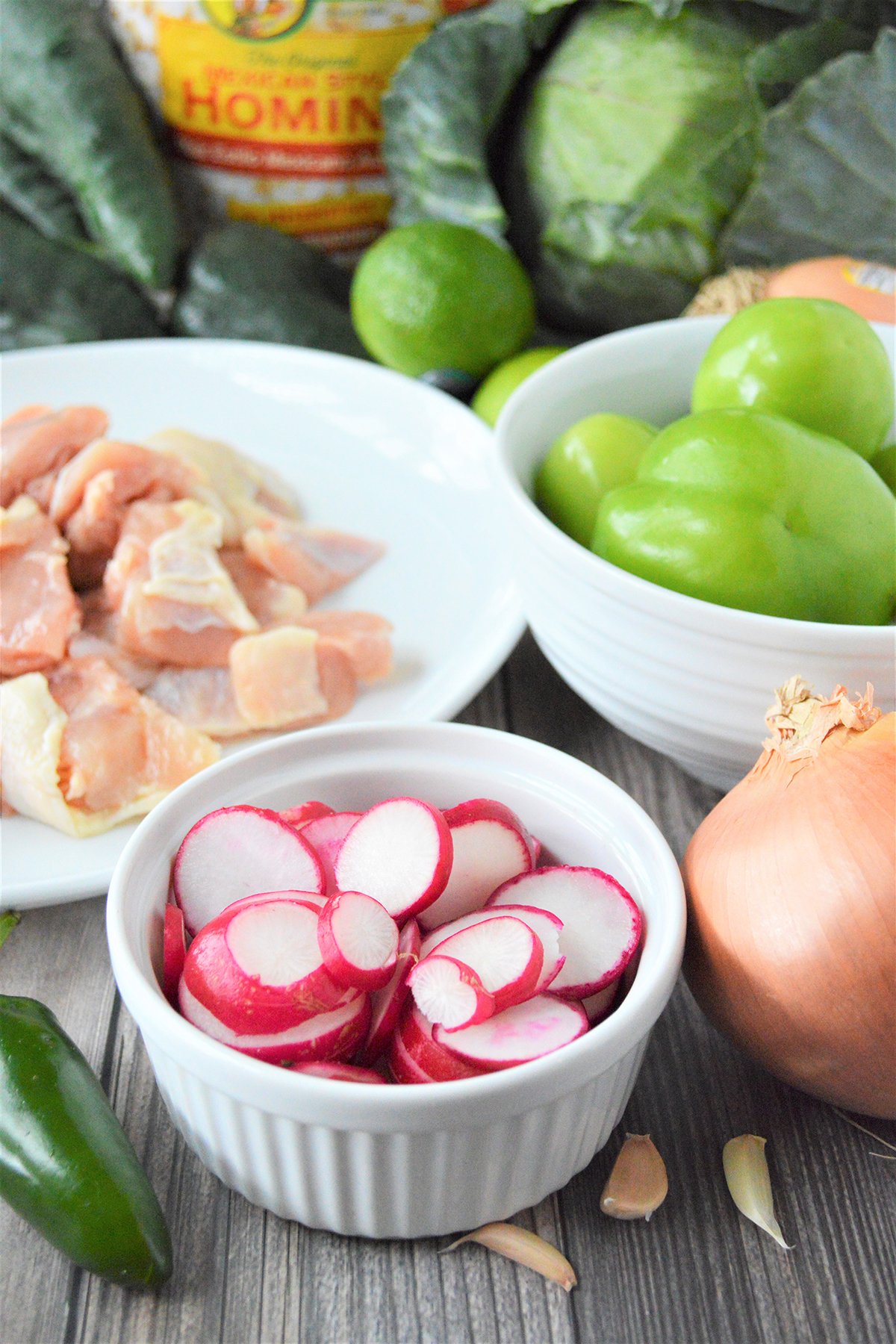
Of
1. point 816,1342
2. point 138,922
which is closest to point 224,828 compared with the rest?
point 138,922

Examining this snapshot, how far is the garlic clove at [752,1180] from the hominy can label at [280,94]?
1673 mm

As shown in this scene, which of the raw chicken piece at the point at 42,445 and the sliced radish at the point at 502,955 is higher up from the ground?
the sliced radish at the point at 502,955

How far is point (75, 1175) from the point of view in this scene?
2.24 ft

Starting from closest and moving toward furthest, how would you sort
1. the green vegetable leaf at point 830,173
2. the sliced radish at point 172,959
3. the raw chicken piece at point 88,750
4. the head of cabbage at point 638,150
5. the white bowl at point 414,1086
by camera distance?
the white bowl at point 414,1086
the sliced radish at point 172,959
the raw chicken piece at point 88,750
the green vegetable leaf at point 830,173
the head of cabbage at point 638,150

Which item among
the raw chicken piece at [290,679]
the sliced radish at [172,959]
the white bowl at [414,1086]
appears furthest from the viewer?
the raw chicken piece at [290,679]

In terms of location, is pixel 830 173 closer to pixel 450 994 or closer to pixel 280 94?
pixel 280 94

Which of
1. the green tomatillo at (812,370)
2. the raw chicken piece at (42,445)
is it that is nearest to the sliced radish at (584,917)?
the green tomatillo at (812,370)

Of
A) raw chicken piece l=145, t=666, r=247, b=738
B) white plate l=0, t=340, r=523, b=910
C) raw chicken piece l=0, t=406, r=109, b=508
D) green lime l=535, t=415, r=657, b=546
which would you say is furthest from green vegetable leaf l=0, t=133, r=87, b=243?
green lime l=535, t=415, r=657, b=546

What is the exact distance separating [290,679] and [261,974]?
0.51m

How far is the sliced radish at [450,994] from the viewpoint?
2.15ft

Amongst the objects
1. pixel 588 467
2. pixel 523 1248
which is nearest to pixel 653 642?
pixel 588 467

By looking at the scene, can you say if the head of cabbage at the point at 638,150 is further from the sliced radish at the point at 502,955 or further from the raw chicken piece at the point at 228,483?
the sliced radish at the point at 502,955

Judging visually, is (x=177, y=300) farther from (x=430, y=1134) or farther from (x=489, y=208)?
(x=430, y=1134)

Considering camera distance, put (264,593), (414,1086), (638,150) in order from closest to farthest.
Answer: (414,1086) < (264,593) < (638,150)
